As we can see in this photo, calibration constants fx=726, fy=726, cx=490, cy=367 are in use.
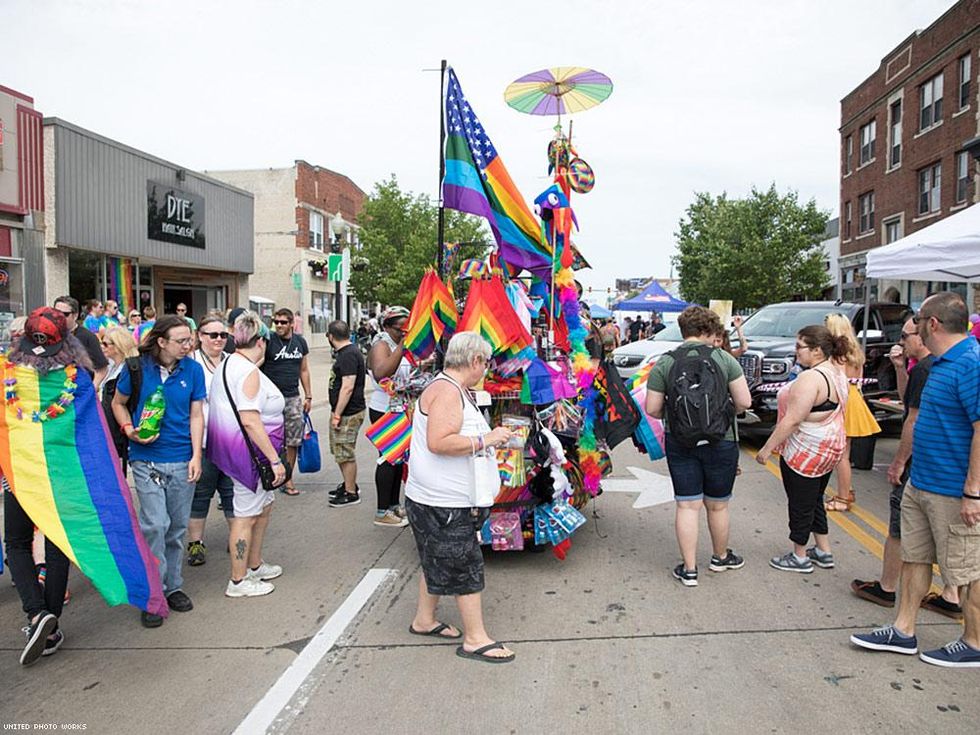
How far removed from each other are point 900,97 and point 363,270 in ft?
68.4

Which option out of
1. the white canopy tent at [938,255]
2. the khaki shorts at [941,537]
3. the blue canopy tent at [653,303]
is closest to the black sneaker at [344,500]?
the khaki shorts at [941,537]

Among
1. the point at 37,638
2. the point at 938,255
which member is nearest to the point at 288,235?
the point at 938,255

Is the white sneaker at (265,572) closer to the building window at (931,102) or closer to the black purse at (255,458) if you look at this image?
the black purse at (255,458)

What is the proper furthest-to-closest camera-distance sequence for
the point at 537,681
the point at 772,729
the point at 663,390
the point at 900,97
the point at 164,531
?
the point at 900,97, the point at 663,390, the point at 164,531, the point at 537,681, the point at 772,729

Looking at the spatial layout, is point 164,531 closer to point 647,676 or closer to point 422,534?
point 422,534

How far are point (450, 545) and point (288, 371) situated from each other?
11.6 ft

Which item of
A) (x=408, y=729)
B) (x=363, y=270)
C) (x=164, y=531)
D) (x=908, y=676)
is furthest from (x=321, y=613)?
(x=363, y=270)

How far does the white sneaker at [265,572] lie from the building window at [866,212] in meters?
28.9

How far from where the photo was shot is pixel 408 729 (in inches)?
Answer: 122

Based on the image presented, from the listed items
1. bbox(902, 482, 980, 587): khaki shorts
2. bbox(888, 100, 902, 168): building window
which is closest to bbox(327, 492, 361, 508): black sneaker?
bbox(902, 482, 980, 587): khaki shorts

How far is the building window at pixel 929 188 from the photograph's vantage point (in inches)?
914

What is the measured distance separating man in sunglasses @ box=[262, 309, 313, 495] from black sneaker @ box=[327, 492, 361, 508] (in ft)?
1.81

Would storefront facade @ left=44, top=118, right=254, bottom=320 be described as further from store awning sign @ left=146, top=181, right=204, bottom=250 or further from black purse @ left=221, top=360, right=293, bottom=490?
black purse @ left=221, top=360, right=293, bottom=490

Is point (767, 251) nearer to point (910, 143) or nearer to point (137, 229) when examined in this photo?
point (910, 143)
